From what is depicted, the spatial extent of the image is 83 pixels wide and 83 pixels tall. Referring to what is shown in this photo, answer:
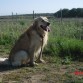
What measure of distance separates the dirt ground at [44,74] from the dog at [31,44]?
1.01 feet

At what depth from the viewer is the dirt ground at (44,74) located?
5910 mm

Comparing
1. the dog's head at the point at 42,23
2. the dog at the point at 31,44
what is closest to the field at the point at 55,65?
the dog at the point at 31,44

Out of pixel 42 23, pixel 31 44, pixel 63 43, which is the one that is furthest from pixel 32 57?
pixel 63 43

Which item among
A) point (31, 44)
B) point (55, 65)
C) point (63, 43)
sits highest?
point (31, 44)

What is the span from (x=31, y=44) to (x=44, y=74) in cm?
129

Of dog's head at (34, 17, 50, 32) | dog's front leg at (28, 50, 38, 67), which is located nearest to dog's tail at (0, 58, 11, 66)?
dog's front leg at (28, 50, 38, 67)

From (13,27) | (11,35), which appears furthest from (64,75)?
(13,27)

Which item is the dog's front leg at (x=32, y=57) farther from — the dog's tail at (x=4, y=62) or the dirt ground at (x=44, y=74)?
the dog's tail at (x=4, y=62)

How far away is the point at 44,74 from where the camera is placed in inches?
254

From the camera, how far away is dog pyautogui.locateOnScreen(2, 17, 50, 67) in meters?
7.40

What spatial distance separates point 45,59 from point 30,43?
1.15 meters

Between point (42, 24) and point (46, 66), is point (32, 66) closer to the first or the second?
point (46, 66)

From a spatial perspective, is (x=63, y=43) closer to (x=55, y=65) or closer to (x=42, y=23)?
(x=55, y=65)

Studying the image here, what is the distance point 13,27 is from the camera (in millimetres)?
13633
